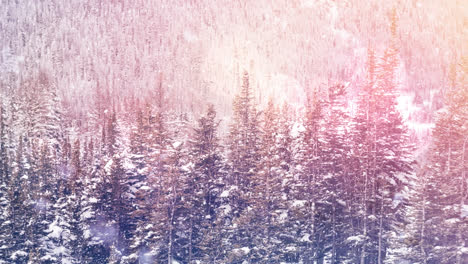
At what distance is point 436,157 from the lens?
80.5 ft

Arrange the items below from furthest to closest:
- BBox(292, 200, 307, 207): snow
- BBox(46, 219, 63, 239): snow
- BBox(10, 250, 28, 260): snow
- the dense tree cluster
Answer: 1. BBox(10, 250, 28, 260): snow
2. BBox(46, 219, 63, 239): snow
3. BBox(292, 200, 307, 207): snow
4. the dense tree cluster

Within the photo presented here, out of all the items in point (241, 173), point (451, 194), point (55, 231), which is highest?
point (241, 173)

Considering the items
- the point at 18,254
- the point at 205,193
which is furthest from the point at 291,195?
the point at 18,254

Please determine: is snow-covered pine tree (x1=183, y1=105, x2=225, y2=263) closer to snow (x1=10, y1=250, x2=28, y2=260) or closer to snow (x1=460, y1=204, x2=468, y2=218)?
A: snow (x1=460, y1=204, x2=468, y2=218)

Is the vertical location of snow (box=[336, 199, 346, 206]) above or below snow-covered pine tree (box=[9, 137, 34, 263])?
above

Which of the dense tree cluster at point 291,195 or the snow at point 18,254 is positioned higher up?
the dense tree cluster at point 291,195

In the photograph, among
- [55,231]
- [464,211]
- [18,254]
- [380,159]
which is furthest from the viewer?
[18,254]

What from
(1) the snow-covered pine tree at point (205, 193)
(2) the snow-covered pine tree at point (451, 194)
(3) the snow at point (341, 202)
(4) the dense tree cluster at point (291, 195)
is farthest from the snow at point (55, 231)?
Result: (2) the snow-covered pine tree at point (451, 194)

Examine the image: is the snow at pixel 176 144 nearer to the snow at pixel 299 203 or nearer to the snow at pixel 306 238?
the snow at pixel 299 203

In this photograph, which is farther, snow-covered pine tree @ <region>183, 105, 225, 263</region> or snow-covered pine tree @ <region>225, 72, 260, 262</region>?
snow-covered pine tree @ <region>183, 105, 225, 263</region>

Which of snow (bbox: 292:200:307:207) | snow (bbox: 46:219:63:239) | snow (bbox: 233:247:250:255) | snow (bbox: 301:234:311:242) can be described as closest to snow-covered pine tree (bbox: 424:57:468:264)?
snow (bbox: 301:234:311:242)

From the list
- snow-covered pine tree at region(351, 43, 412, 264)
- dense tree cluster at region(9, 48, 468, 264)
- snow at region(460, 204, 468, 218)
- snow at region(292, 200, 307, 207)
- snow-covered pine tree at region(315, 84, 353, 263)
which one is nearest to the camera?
snow at region(460, 204, 468, 218)

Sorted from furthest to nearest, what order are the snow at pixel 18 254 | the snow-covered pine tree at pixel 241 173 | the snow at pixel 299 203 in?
the snow at pixel 18 254 < the snow-covered pine tree at pixel 241 173 < the snow at pixel 299 203

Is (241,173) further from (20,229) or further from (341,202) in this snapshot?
(20,229)
